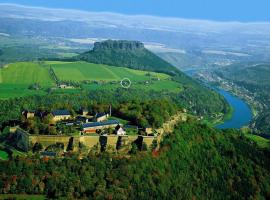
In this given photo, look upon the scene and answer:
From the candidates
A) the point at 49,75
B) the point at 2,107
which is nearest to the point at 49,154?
the point at 2,107

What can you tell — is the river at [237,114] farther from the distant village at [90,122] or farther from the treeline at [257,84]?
the distant village at [90,122]

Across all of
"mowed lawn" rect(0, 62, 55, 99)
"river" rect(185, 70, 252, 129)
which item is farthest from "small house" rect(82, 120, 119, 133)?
"river" rect(185, 70, 252, 129)

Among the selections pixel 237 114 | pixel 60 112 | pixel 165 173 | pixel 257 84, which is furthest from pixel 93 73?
pixel 165 173

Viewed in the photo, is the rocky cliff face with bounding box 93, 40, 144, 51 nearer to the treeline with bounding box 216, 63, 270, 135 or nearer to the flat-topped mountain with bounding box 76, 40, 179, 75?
the flat-topped mountain with bounding box 76, 40, 179, 75

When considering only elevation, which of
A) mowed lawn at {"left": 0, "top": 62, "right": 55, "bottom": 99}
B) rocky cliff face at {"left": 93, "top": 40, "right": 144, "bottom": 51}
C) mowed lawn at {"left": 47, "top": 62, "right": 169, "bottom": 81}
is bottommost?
mowed lawn at {"left": 47, "top": 62, "right": 169, "bottom": 81}

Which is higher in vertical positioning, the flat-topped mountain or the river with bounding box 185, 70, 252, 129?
the flat-topped mountain

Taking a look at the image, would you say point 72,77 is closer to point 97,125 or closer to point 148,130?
point 97,125

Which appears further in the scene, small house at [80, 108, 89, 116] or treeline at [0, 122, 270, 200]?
small house at [80, 108, 89, 116]

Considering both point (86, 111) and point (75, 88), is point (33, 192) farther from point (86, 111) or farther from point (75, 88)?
point (75, 88)
